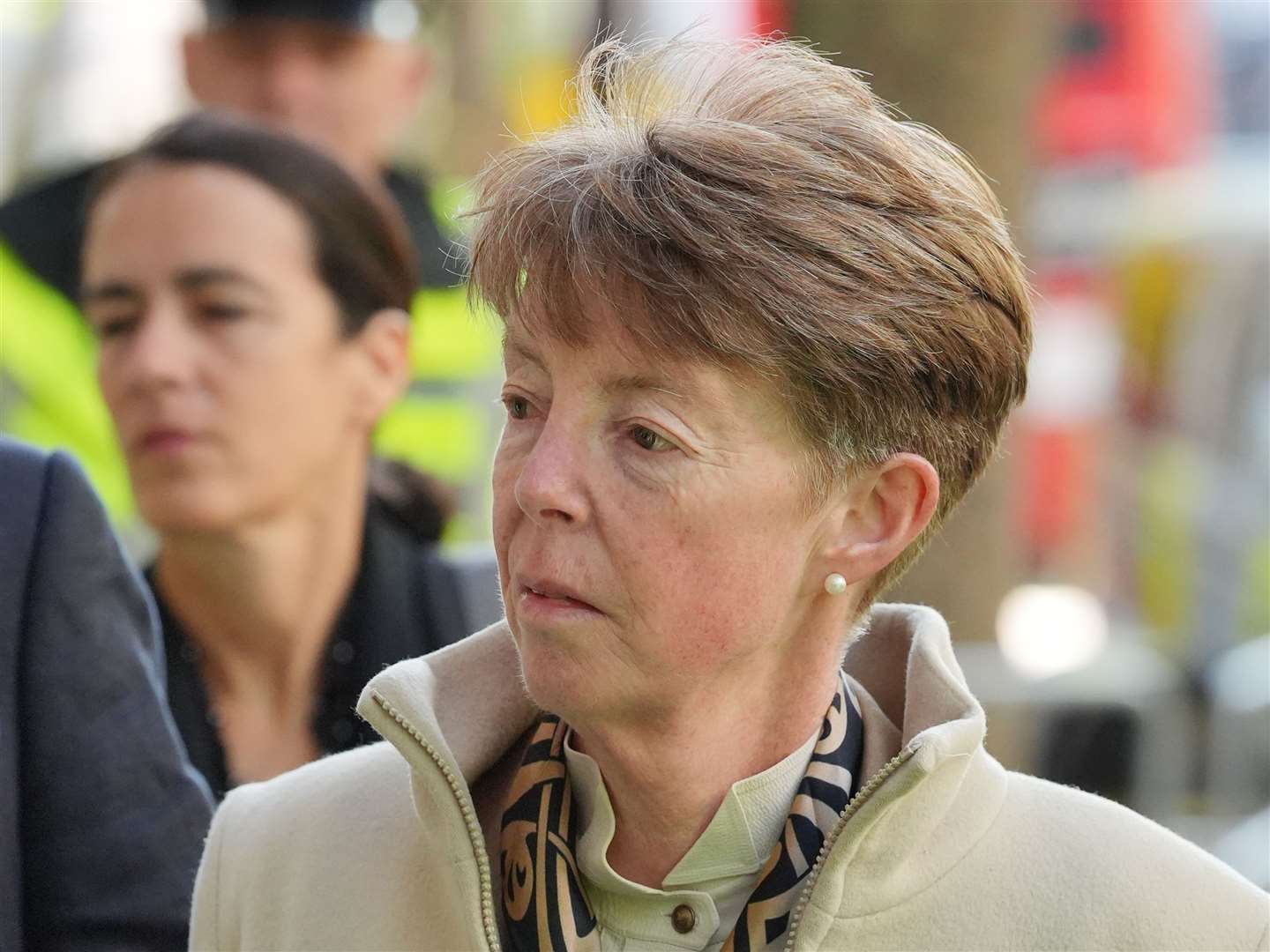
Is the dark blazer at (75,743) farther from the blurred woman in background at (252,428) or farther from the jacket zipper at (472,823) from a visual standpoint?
the blurred woman in background at (252,428)

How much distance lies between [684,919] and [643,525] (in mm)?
451

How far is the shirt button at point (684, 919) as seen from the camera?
2152 mm

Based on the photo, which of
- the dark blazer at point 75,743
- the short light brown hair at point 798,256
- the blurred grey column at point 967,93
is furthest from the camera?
the blurred grey column at point 967,93

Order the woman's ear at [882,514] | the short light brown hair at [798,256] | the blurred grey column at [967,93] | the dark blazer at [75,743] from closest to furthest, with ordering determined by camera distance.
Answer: the short light brown hair at [798,256] → the woman's ear at [882,514] → the dark blazer at [75,743] → the blurred grey column at [967,93]

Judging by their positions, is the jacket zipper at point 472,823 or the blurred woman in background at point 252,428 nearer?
the jacket zipper at point 472,823

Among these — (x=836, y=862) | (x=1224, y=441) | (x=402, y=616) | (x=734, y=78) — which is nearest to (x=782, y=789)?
(x=836, y=862)

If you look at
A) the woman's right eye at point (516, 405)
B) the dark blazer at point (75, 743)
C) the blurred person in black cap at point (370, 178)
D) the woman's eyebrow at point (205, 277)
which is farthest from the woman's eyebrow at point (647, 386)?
the blurred person in black cap at point (370, 178)

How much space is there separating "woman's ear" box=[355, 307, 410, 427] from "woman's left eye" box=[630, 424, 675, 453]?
1.61 meters

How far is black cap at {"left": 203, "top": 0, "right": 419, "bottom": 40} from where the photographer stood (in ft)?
15.1

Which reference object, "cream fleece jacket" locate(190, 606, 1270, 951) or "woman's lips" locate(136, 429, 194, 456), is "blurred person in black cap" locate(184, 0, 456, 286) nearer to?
"woman's lips" locate(136, 429, 194, 456)

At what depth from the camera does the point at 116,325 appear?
135 inches

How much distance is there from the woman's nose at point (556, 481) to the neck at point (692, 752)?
0.83 feet

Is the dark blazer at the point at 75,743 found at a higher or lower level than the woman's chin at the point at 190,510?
higher

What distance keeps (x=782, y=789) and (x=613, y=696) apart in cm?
25
